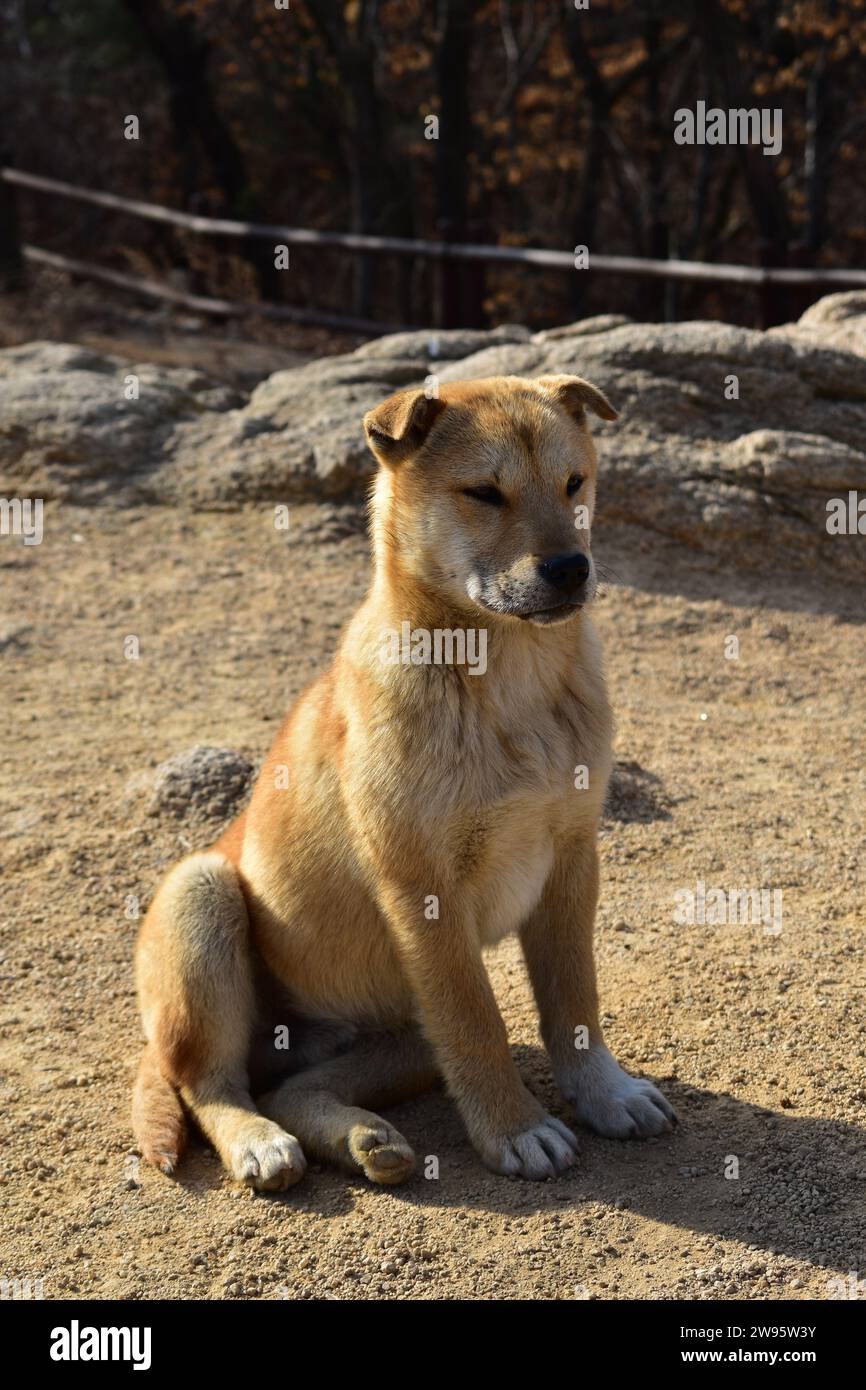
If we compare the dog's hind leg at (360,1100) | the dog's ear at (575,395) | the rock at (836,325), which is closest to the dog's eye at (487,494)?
the dog's ear at (575,395)

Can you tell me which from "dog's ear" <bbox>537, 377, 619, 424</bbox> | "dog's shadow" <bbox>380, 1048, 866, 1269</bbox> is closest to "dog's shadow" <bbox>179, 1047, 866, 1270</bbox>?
"dog's shadow" <bbox>380, 1048, 866, 1269</bbox>

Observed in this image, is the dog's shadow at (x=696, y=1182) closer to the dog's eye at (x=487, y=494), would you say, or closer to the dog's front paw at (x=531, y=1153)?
the dog's front paw at (x=531, y=1153)

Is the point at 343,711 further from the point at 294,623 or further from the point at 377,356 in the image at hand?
the point at 377,356

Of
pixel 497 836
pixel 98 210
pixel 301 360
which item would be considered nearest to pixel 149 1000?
pixel 497 836

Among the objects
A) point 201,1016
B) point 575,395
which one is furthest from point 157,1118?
point 575,395

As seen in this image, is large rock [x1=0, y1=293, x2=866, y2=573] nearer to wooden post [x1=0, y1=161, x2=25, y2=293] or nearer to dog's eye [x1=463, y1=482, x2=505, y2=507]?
dog's eye [x1=463, y1=482, x2=505, y2=507]

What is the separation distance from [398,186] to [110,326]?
11.8 feet

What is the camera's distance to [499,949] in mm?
5188

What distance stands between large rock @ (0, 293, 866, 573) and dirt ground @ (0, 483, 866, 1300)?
272mm

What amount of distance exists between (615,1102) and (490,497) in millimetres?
1689

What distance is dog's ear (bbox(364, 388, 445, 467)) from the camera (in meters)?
3.91

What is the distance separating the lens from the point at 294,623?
7.78 m

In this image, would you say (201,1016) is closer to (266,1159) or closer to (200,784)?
(266,1159)
